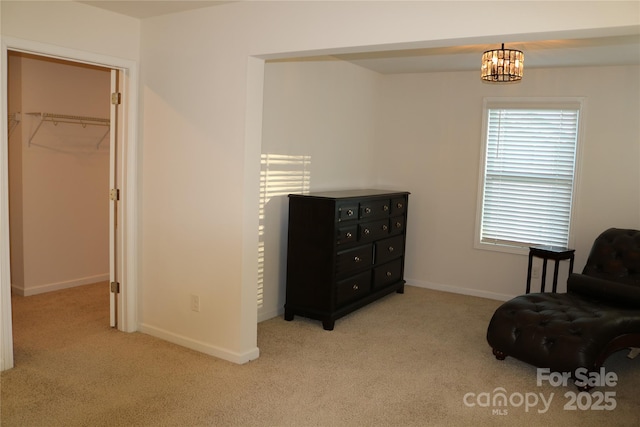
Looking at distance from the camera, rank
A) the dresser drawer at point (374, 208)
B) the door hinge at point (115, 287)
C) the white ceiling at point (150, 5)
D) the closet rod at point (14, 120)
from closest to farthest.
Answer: the white ceiling at point (150, 5)
the door hinge at point (115, 287)
the dresser drawer at point (374, 208)
the closet rod at point (14, 120)

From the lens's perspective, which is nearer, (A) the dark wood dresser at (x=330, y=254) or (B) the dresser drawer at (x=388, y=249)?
(A) the dark wood dresser at (x=330, y=254)

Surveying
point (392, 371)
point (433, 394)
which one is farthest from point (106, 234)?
point (433, 394)

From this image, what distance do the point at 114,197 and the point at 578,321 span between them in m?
3.37

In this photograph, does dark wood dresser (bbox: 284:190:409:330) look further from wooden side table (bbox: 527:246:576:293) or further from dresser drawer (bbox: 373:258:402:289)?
wooden side table (bbox: 527:246:576:293)

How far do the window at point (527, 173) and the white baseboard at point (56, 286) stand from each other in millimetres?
3957

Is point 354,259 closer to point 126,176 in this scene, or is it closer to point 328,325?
point 328,325

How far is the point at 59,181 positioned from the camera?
5.43 metres

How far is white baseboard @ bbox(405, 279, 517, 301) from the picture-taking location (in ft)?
18.9

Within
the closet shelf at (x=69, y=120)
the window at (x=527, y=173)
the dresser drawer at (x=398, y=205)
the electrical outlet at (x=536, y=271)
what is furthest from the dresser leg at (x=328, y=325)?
the closet shelf at (x=69, y=120)

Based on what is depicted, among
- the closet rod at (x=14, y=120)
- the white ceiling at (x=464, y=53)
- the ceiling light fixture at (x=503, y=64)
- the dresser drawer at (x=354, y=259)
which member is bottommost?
the dresser drawer at (x=354, y=259)

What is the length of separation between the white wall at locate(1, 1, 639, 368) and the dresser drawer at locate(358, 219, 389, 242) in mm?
1345

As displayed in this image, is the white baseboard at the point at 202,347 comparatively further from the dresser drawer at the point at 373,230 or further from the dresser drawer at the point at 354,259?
the dresser drawer at the point at 373,230

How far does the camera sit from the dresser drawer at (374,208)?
192 inches

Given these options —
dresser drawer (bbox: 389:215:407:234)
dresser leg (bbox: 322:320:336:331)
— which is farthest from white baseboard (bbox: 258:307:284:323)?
dresser drawer (bbox: 389:215:407:234)
